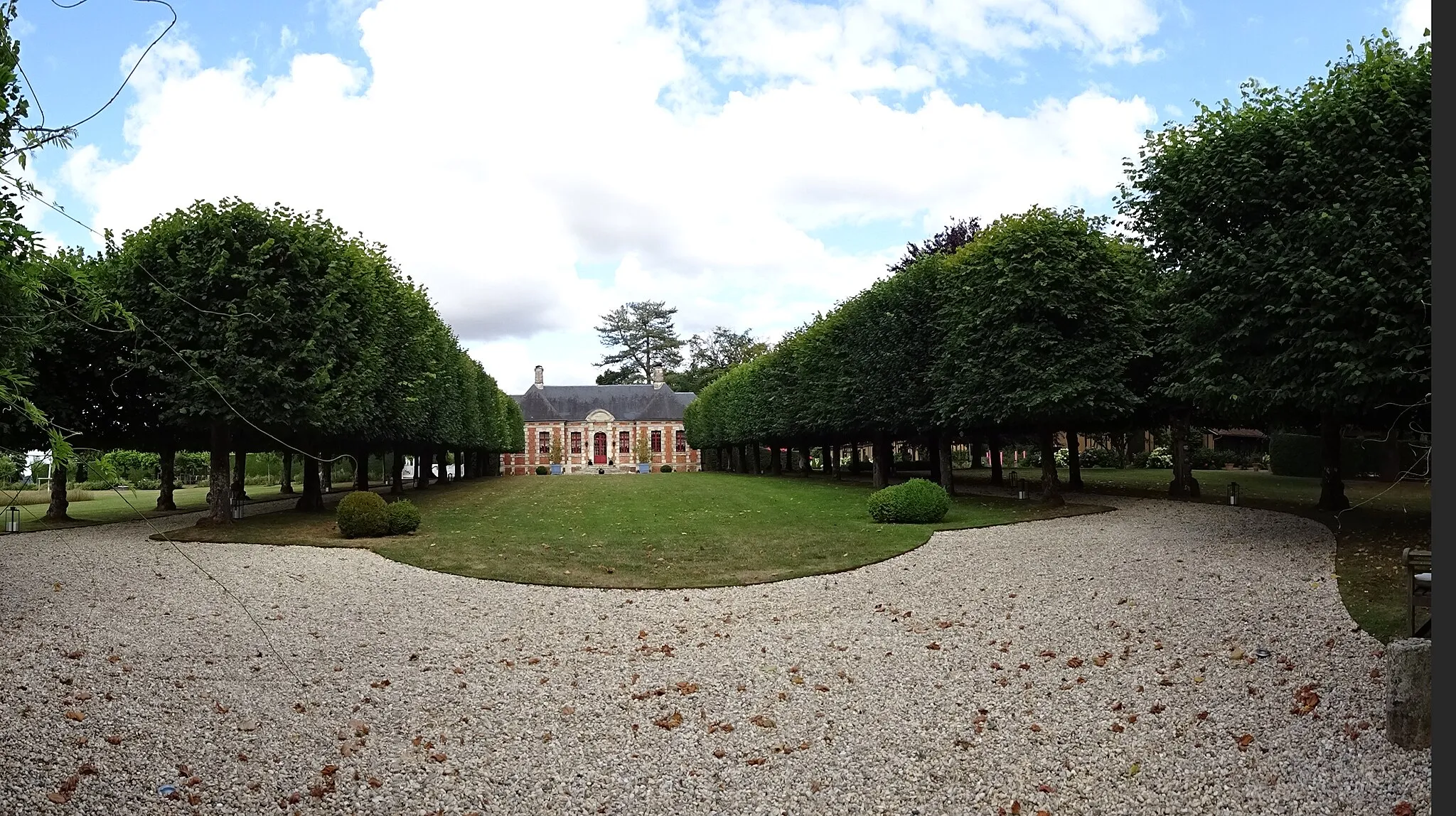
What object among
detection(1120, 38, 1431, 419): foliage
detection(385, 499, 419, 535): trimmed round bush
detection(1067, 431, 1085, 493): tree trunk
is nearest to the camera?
detection(1120, 38, 1431, 419): foliage

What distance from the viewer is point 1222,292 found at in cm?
1187

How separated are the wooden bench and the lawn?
253 inches

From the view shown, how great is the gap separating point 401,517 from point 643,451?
184ft

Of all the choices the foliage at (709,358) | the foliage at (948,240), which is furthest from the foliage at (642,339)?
the foliage at (948,240)

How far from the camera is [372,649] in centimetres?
784

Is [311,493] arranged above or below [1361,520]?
above

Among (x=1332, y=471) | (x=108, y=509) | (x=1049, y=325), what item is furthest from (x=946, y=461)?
(x=108, y=509)

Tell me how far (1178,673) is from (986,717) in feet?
5.77

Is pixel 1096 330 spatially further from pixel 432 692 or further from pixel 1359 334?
pixel 432 692

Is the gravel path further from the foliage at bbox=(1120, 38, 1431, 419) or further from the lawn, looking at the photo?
the foliage at bbox=(1120, 38, 1431, 419)

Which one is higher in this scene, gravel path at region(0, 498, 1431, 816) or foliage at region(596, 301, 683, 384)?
foliage at region(596, 301, 683, 384)

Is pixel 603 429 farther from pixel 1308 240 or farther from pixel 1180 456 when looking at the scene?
pixel 1308 240

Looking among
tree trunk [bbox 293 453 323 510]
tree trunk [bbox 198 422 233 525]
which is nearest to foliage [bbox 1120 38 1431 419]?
tree trunk [bbox 198 422 233 525]

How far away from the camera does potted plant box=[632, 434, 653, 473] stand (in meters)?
71.9
